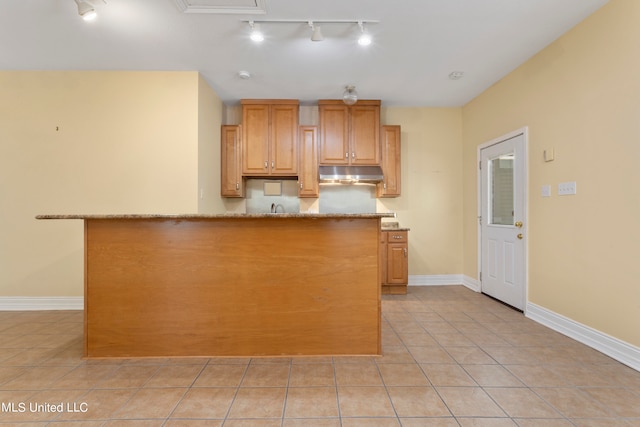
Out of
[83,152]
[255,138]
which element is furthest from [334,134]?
[83,152]

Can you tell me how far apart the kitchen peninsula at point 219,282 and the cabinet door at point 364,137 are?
7.29 feet

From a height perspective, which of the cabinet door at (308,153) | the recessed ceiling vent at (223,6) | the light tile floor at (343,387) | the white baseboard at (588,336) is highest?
the recessed ceiling vent at (223,6)

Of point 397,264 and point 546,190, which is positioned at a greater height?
point 546,190

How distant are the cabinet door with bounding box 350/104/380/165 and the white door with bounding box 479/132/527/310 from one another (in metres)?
1.43

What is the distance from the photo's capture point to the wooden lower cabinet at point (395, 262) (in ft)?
13.3

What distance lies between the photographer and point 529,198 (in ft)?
10.3

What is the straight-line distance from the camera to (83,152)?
11.3 feet

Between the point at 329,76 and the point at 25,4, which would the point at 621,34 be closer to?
the point at 329,76

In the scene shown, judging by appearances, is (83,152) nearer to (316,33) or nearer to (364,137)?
(316,33)

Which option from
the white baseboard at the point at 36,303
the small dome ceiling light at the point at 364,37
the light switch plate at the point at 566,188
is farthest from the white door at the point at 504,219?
the white baseboard at the point at 36,303

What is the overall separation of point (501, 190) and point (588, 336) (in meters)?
1.77

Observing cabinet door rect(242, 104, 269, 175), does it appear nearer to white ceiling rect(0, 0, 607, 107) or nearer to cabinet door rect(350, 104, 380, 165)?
white ceiling rect(0, 0, 607, 107)

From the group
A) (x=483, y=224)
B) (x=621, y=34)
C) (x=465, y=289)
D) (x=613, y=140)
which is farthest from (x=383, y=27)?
(x=465, y=289)

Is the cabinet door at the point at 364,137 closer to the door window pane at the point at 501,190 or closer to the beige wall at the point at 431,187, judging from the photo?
the beige wall at the point at 431,187
